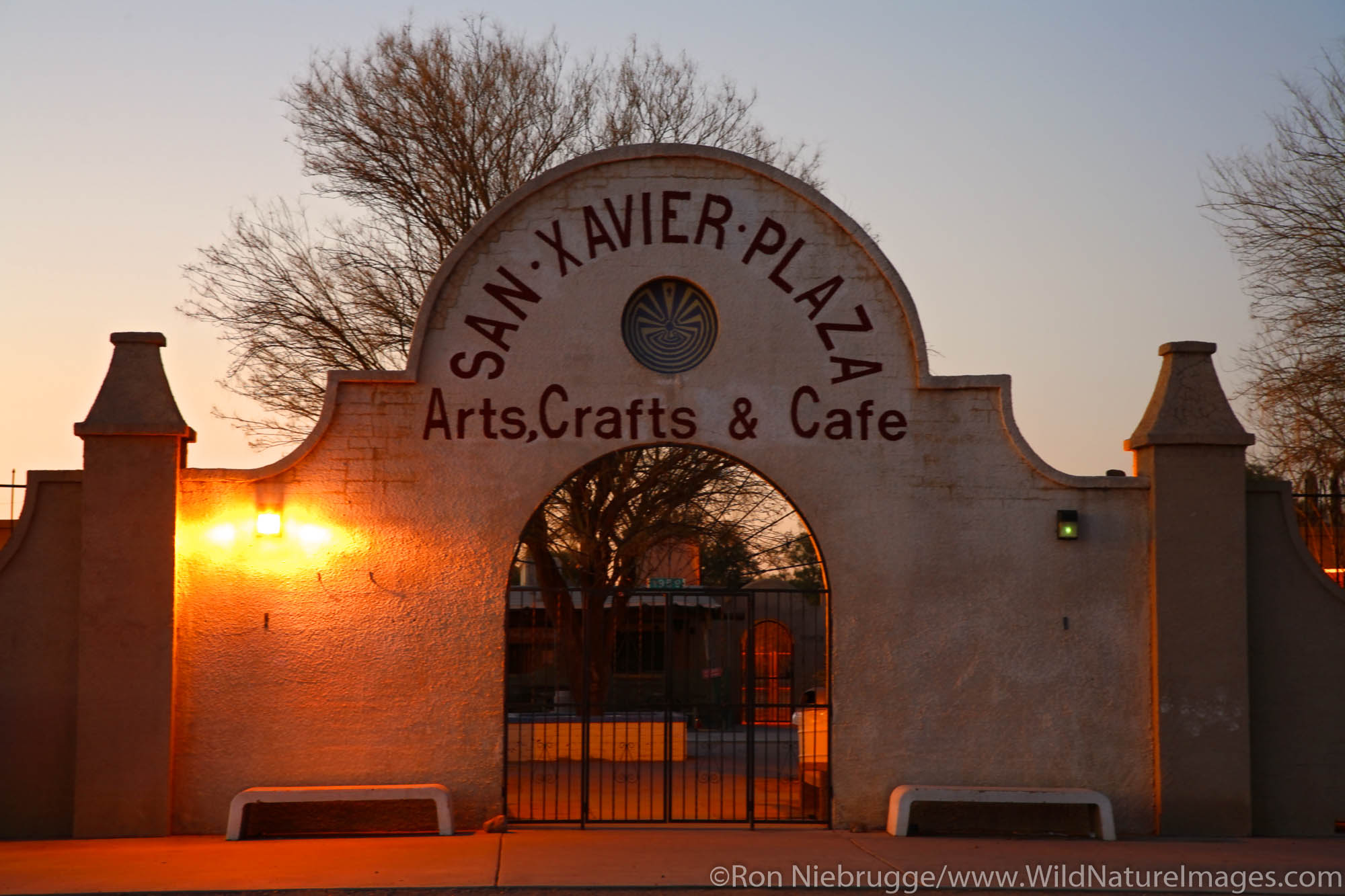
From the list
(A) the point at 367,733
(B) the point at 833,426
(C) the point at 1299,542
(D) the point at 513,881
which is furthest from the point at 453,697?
(C) the point at 1299,542

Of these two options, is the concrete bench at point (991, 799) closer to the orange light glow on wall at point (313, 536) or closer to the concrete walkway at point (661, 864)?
the concrete walkway at point (661, 864)

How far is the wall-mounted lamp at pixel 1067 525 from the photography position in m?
12.2

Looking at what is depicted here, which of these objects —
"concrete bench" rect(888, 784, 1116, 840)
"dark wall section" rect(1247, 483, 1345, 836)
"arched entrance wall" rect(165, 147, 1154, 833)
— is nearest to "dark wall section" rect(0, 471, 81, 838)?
"arched entrance wall" rect(165, 147, 1154, 833)

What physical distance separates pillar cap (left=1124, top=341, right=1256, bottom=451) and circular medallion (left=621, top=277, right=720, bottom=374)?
3.99 meters

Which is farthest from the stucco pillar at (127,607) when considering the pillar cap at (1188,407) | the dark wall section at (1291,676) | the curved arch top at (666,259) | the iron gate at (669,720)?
the dark wall section at (1291,676)

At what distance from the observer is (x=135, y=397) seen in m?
11.9

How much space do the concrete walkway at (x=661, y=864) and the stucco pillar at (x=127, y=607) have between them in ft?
1.34

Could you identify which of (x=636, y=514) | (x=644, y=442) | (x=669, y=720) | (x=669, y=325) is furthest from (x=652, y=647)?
(x=636, y=514)

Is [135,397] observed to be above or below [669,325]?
below

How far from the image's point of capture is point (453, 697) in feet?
38.9

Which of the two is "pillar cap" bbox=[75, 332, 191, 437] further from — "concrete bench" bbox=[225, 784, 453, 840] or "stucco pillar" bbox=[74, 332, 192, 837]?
"concrete bench" bbox=[225, 784, 453, 840]

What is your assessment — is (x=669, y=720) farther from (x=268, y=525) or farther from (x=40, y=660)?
(x=40, y=660)

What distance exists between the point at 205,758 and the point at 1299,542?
32.2 feet

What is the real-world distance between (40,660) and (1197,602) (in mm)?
10061
